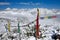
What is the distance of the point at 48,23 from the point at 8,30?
1.74ft

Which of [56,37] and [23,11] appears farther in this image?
[23,11]

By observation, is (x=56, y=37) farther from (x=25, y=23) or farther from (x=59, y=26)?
(x=25, y=23)

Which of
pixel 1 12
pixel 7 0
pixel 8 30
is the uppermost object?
pixel 7 0

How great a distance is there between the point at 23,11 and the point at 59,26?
1.66ft

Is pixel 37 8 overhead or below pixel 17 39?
overhead

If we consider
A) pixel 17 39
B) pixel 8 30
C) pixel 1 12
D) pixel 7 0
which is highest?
pixel 7 0

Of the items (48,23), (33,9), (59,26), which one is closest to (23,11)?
(33,9)

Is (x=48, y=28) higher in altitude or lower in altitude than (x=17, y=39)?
higher

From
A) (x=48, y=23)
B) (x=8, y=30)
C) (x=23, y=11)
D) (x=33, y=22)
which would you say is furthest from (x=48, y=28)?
(x=8, y=30)

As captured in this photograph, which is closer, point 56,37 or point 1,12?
point 56,37

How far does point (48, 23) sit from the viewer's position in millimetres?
1766

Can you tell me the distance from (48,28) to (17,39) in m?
0.42

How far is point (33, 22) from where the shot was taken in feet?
5.84

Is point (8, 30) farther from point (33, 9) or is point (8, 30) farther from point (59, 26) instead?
point (59, 26)
